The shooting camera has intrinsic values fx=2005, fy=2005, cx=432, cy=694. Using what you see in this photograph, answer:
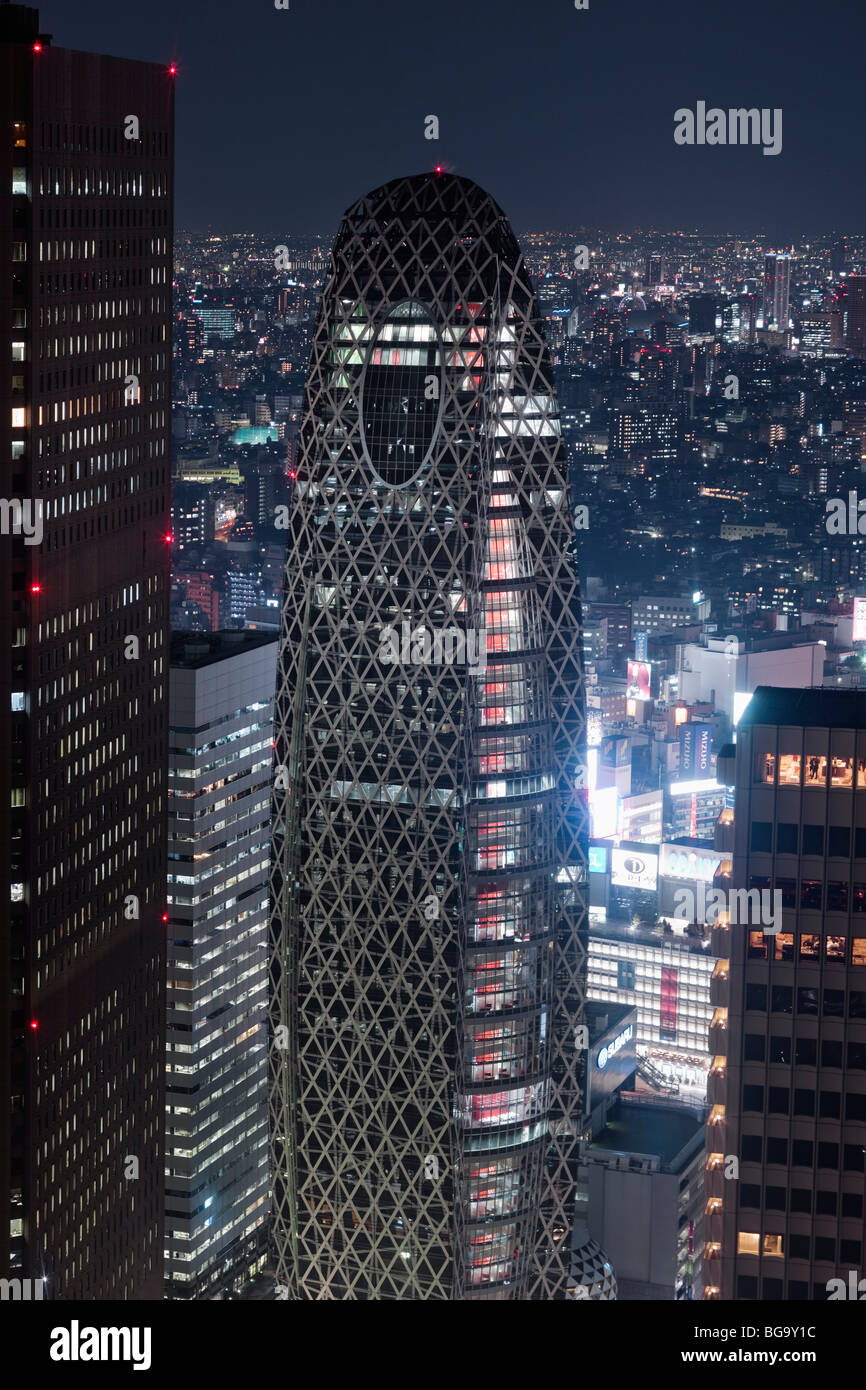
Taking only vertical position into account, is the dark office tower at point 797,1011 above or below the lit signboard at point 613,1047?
above

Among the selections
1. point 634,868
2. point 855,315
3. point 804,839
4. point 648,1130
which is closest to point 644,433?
point 855,315

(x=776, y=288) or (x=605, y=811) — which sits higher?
(x=776, y=288)

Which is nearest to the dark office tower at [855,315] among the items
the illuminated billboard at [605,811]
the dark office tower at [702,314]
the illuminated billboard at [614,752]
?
the dark office tower at [702,314]

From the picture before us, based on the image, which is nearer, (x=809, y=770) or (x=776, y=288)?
(x=809, y=770)

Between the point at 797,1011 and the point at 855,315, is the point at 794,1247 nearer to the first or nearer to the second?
the point at 797,1011

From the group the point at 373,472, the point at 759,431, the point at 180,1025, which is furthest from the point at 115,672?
the point at 759,431

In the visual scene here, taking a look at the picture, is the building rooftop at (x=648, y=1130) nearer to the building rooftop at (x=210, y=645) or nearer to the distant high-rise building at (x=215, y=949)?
the distant high-rise building at (x=215, y=949)

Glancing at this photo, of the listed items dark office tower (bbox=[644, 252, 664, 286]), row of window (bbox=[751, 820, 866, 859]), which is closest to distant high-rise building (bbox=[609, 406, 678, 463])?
dark office tower (bbox=[644, 252, 664, 286])
